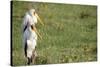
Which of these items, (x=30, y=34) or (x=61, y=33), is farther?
(x=61, y=33)

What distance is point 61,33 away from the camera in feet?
7.38

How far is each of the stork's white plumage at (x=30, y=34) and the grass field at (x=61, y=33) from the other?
0.04 metres

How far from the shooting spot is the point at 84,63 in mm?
2322

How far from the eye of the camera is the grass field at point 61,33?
210cm

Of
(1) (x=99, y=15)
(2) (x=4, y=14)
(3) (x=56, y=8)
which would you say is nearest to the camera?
(2) (x=4, y=14)

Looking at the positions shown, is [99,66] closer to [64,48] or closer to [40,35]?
[64,48]

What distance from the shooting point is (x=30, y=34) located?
7.04 feet

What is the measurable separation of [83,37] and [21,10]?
0.73 meters

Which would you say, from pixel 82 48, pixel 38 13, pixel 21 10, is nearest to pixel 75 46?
pixel 82 48

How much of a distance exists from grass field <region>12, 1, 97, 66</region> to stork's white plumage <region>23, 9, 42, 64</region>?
42 millimetres

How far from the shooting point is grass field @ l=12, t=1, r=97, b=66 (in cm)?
210

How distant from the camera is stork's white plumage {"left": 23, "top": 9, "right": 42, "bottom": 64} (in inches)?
83.7

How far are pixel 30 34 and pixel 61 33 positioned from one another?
332mm

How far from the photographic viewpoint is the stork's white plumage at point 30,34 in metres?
2.13
